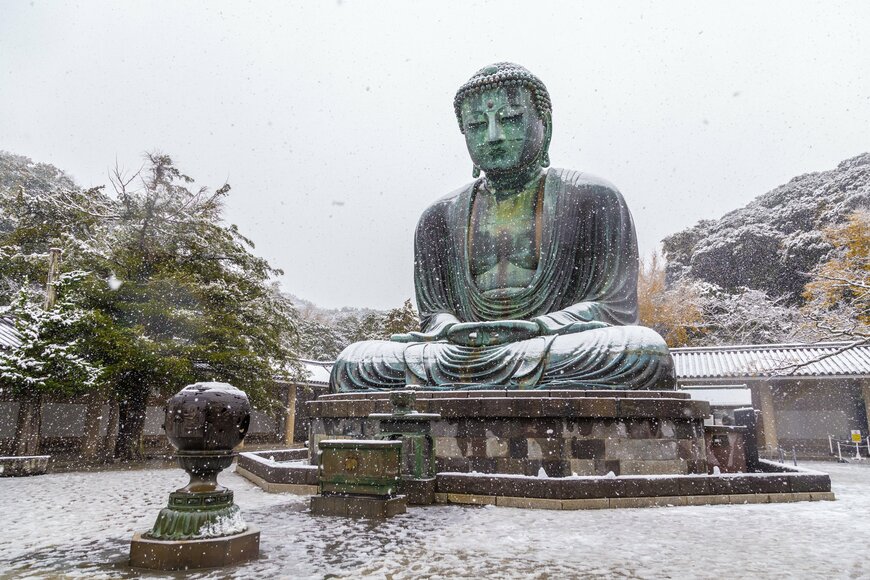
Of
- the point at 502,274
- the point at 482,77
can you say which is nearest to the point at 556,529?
the point at 502,274

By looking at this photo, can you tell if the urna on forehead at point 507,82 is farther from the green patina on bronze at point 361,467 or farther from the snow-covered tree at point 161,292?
the snow-covered tree at point 161,292

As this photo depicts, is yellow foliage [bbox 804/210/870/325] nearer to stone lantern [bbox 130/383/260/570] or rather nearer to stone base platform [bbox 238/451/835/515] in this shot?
stone base platform [bbox 238/451/835/515]

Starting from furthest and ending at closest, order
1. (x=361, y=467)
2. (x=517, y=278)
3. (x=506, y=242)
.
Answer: (x=506, y=242) < (x=517, y=278) < (x=361, y=467)

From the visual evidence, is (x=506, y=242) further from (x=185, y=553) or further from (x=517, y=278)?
(x=185, y=553)

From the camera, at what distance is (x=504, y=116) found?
7.18 metres

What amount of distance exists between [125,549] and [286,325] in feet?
30.1

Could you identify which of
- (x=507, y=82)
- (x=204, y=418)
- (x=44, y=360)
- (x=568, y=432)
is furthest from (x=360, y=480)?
(x=44, y=360)

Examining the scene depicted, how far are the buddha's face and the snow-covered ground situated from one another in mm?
4336

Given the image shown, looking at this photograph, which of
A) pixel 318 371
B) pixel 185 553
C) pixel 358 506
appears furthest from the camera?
pixel 318 371

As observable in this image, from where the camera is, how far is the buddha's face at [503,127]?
7.20 m

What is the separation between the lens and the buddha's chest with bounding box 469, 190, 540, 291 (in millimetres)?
7137

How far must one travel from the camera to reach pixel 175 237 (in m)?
10.9

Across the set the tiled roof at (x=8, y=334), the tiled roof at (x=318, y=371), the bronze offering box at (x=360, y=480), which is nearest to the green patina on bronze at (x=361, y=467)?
the bronze offering box at (x=360, y=480)

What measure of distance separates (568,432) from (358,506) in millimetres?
1953
